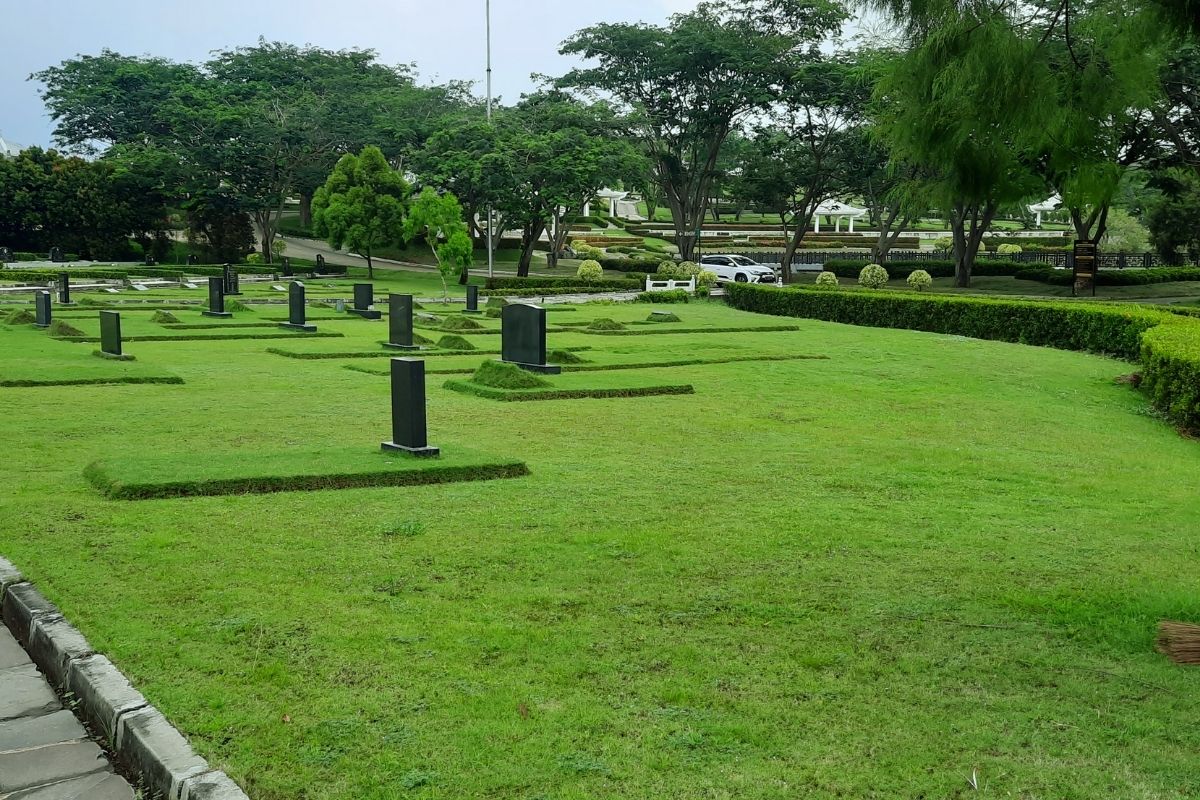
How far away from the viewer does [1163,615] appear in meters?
5.69

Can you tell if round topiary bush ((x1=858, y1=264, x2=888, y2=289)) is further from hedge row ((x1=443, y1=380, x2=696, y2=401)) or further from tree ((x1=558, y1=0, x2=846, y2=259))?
hedge row ((x1=443, y1=380, x2=696, y2=401))

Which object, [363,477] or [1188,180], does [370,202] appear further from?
[363,477]

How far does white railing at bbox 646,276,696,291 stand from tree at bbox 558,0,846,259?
9640mm

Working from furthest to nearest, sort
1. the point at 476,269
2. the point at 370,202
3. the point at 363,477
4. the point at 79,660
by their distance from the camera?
the point at 476,269 < the point at 370,202 < the point at 363,477 < the point at 79,660

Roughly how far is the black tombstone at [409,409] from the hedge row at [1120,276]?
3516 centimetres

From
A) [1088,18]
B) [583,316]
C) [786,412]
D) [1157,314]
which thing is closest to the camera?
[1088,18]

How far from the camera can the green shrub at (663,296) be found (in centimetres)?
3616

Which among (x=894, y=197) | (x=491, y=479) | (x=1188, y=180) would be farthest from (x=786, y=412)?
(x=1188, y=180)

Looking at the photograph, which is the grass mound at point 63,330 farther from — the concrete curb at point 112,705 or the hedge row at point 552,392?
the concrete curb at point 112,705

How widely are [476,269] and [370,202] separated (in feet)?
34.9

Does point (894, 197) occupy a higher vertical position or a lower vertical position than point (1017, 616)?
higher

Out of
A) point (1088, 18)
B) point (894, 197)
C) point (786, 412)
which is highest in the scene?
point (1088, 18)

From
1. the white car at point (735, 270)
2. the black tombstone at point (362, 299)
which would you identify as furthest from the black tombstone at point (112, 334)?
the white car at point (735, 270)

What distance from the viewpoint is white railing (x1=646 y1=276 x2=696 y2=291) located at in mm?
38688
